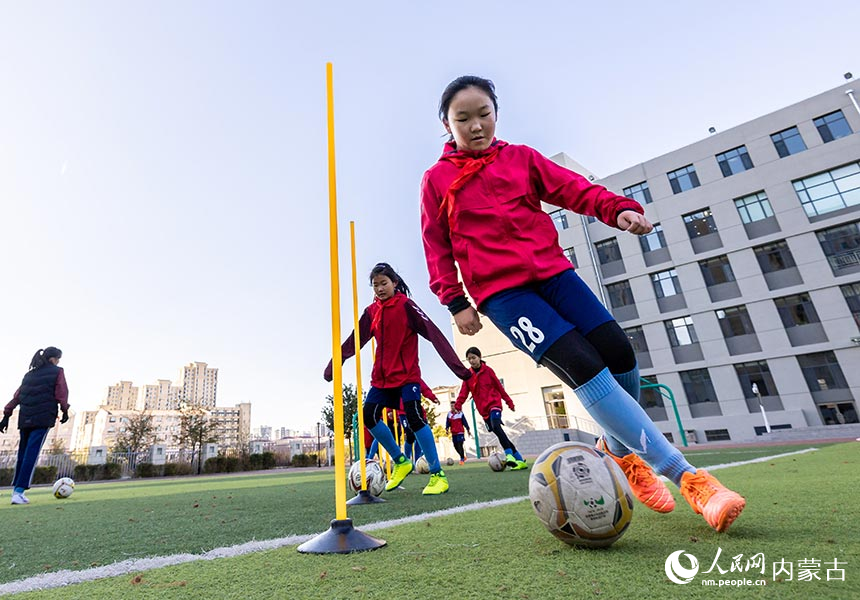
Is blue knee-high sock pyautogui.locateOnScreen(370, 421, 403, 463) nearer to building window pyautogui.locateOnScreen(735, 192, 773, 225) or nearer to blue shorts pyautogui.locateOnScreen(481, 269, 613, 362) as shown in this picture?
blue shorts pyautogui.locateOnScreen(481, 269, 613, 362)

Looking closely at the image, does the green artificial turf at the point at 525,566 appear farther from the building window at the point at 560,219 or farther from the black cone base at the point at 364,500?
the building window at the point at 560,219

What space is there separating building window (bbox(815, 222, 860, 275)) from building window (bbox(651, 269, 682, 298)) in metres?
6.25

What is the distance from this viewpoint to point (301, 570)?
5.20 feet

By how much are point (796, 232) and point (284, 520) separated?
86.8ft

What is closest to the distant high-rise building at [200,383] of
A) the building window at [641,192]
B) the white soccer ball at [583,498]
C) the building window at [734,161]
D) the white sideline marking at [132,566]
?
the building window at [641,192]

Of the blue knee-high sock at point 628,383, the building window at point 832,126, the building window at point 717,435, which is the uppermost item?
the building window at point 832,126

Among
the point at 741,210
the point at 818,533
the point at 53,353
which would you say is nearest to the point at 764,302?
the point at 741,210

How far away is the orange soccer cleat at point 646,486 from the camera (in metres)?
2.13

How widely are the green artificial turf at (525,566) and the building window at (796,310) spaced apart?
2413cm

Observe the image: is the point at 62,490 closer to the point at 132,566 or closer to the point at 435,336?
the point at 435,336

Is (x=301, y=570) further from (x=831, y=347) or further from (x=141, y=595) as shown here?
(x=831, y=347)

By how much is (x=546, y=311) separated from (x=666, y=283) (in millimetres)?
26227

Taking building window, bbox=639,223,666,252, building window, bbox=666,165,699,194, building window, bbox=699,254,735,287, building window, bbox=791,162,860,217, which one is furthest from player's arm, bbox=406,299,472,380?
building window, bbox=666,165,699,194

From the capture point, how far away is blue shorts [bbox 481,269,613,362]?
6.53 ft
